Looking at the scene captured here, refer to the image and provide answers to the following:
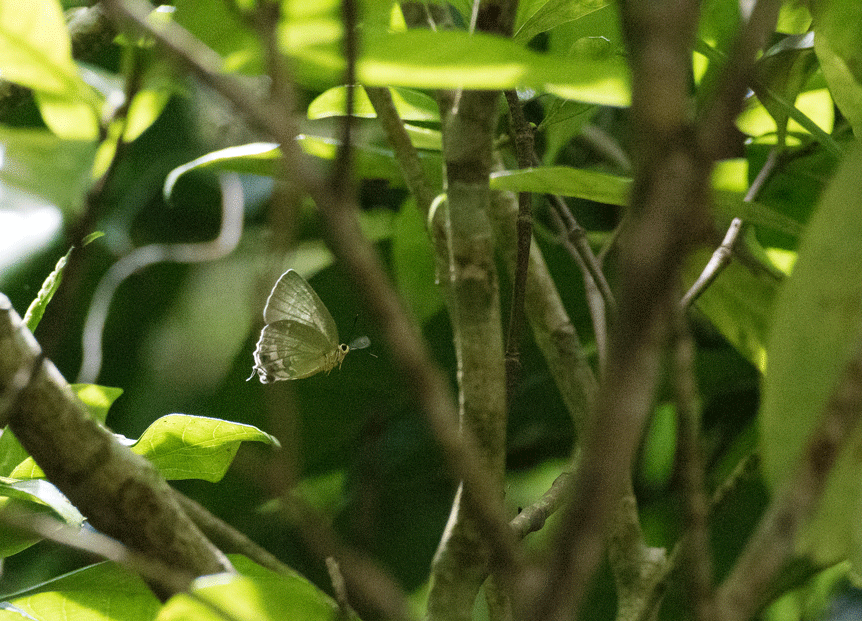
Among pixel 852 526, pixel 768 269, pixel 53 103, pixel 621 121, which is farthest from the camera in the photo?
pixel 621 121

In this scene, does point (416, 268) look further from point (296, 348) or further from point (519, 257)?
point (519, 257)

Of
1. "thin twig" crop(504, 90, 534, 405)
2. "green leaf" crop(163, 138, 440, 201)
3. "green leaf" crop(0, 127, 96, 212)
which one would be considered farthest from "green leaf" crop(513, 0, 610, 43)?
"green leaf" crop(0, 127, 96, 212)

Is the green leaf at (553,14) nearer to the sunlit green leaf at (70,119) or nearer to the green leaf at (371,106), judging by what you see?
the green leaf at (371,106)

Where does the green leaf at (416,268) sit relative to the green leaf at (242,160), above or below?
below

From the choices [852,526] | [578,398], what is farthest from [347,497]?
[852,526]

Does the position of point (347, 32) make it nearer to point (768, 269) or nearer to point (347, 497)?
point (768, 269)

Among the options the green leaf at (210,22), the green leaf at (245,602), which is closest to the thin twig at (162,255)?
the green leaf at (210,22)

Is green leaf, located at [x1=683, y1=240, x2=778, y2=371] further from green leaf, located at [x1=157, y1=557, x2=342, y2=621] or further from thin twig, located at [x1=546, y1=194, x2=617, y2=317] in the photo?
green leaf, located at [x1=157, y1=557, x2=342, y2=621]
